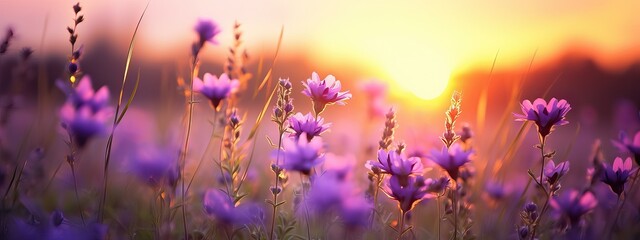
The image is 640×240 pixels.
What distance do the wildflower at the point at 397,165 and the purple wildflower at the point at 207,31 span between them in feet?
3.01

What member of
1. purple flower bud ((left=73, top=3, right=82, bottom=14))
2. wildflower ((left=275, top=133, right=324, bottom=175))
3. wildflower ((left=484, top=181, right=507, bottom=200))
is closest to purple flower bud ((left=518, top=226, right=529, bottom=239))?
wildflower ((left=275, top=133, right=324, bottom=175))

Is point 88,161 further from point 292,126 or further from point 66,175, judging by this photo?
point 292,126

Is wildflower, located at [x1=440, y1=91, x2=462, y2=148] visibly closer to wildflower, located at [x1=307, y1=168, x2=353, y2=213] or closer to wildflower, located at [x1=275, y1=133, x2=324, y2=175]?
wildflower, located at [x1=275, y1=133, x2=324, y2=175]

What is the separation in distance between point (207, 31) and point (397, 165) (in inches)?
40.9

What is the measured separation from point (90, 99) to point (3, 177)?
2.13ft

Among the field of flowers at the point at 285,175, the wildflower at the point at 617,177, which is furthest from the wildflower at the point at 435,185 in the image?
the wildflower at the point at 617,177

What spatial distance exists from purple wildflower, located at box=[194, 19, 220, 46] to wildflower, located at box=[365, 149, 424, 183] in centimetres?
92

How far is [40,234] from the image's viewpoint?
66.6 inches

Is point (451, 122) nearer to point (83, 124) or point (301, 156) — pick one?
point (301, 156)

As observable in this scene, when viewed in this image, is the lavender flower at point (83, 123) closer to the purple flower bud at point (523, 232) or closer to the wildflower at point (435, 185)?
the wildflower at point (435, 185)

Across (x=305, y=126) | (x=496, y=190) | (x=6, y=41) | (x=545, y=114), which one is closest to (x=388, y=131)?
(x=305, y=126)

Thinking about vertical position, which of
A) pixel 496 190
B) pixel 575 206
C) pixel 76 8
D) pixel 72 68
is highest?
pixel 76 8

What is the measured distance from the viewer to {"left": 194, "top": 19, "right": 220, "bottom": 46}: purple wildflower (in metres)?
2.45

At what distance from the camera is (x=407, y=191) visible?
1901mm
